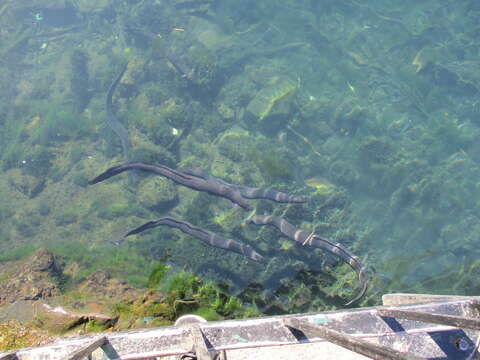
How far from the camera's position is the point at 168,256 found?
7.05 metres

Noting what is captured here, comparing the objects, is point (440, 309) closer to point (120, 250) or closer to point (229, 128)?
point (120, 250)

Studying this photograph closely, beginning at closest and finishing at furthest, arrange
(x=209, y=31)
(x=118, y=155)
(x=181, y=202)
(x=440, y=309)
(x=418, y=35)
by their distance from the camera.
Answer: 1. (x=440, y=309)
2. (x=181, y=202)
3. (x=118, y=155)
4. (x=418, y=35)
5. (x=209, y=31)

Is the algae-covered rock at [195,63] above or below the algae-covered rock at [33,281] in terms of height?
above

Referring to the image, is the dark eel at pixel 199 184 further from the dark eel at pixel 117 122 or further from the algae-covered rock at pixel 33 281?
the algae-covered rock at pixel 33 281

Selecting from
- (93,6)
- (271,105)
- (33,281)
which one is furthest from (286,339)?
(93,6)

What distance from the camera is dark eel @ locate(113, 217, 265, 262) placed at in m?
7.05

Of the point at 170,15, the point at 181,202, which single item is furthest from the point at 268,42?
the point at 181,202

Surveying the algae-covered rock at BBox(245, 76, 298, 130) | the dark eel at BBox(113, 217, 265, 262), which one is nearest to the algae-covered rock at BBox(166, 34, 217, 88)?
the algae-covered rock at BBox(245, 76, 298, 130)

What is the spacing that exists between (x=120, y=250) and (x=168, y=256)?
1.39 meters

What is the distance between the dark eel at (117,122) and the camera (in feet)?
33.4

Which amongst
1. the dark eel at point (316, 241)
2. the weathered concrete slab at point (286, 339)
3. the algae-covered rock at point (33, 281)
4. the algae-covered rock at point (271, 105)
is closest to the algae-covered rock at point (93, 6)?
the algae-covered rock at point (271, 105)

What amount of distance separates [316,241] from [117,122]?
8.13 m

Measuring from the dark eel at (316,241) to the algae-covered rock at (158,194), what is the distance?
8.12 ft

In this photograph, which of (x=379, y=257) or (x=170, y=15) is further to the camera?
(x=170, y=15)
